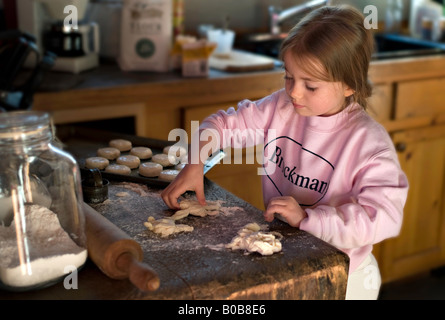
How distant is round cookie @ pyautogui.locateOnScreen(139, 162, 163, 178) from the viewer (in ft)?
3.97

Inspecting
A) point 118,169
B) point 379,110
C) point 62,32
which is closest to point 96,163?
point 118,169

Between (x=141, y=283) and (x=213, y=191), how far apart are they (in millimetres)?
437

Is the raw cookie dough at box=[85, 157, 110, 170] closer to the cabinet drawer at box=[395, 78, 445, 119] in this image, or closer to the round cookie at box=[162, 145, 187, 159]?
the round cookie at box=[162, 145, 187, 159]

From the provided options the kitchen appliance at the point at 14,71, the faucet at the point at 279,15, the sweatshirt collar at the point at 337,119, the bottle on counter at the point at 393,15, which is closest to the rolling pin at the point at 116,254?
the sweatshirt collar at the point at 337,119

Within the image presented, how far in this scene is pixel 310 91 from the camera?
113 cm

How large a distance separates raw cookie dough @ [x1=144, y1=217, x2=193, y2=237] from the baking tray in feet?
0.60

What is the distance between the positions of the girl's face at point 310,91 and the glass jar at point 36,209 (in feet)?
1.57

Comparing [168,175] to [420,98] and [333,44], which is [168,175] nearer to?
[333,44]

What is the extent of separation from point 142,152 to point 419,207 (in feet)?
5.29

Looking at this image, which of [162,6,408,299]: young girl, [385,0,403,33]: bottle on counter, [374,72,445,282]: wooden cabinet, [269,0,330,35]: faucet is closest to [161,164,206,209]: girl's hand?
[162,6,408,299]: young girl

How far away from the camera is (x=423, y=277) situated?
8.67ft

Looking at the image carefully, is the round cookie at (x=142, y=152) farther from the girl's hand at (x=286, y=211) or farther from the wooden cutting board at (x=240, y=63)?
the wooden cutting board at (x=240, y=63)

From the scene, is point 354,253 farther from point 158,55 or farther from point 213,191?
point 158,55
